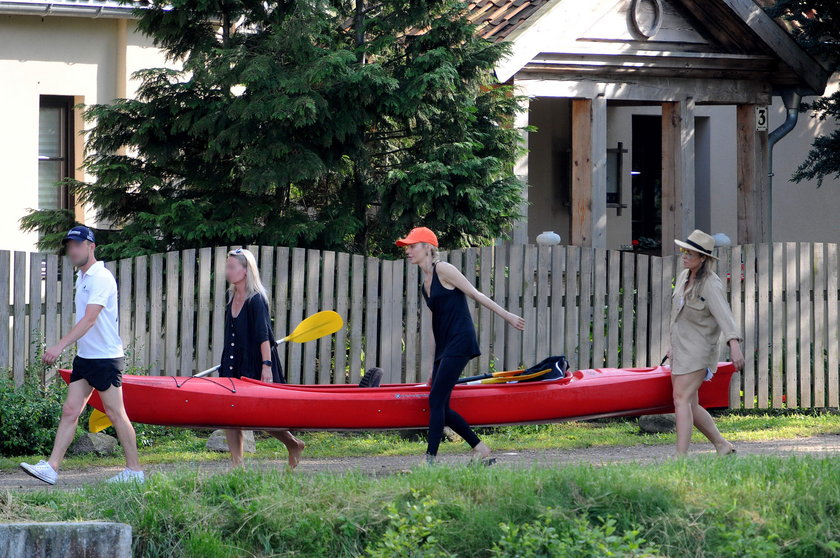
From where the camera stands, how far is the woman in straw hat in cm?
836

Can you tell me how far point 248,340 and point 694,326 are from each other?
3240 mm

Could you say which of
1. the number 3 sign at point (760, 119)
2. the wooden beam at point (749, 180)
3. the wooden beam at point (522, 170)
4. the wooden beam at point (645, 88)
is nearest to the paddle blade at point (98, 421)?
the wooden beam at point (522, 170)

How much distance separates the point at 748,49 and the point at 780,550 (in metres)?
10.8

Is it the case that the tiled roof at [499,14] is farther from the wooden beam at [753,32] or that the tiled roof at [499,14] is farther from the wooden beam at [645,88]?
the wooden beam at [753,32]

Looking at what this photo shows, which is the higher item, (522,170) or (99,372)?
(522,170)

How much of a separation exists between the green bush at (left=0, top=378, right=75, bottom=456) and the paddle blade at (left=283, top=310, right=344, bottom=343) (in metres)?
2.24

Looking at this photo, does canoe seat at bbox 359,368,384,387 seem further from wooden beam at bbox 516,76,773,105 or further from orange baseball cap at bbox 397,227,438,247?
wooden beam at bbox 516,76,773,105

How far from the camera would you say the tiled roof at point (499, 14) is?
1393 cm

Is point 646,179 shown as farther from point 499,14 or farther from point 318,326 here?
point 318,326

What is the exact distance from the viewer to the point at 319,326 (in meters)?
9.79

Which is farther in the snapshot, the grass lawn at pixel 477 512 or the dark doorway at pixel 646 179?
the dark doorway at pixel 646 179

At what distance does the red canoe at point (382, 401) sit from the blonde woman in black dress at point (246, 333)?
0.11 metres

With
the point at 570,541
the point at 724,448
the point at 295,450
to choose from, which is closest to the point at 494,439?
the point at 295,450

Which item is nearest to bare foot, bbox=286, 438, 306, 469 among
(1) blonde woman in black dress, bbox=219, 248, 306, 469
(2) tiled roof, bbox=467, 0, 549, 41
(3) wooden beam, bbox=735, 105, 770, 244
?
(1) blonde woman in black dress, bbox=219, 248, 306, 469
